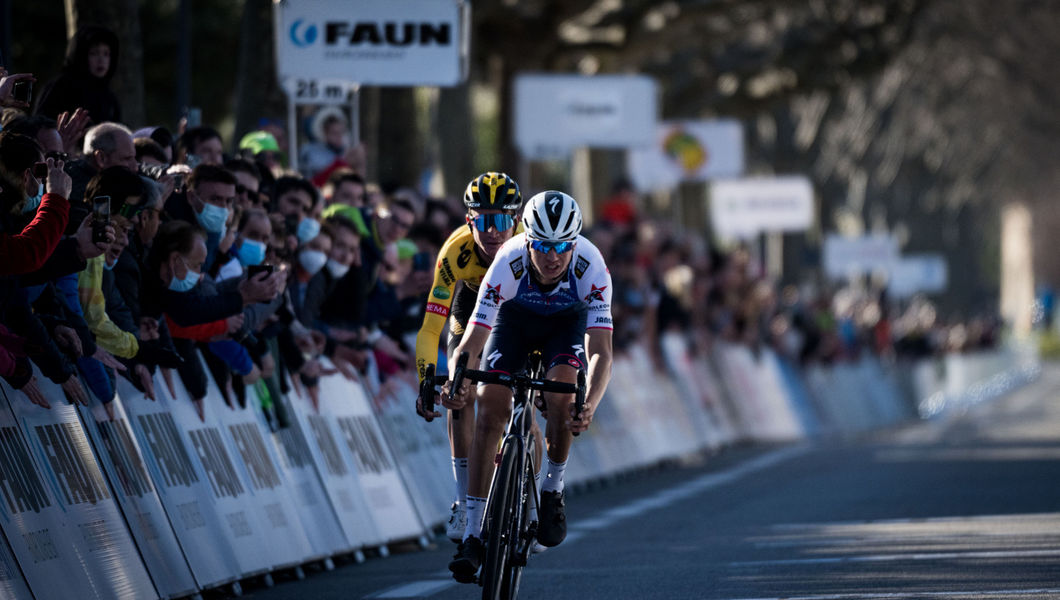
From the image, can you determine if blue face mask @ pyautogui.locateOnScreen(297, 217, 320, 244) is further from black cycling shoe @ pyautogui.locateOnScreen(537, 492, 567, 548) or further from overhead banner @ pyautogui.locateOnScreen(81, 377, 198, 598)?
black cycling shoe @ pyautogui.locateOnScreen(537, 492, 567, 548)

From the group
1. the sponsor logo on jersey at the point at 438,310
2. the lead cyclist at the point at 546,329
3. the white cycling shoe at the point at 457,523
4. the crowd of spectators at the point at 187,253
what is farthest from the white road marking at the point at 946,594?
the crowd of spectators at the point at 187,253

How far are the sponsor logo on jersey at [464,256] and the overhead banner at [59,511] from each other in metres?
2.06

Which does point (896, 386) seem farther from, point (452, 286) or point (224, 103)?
point (452, 286)

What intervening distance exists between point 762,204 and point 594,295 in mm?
33115

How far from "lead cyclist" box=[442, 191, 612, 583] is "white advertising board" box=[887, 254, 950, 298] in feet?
173

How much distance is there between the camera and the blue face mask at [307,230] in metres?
14.1

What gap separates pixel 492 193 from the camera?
10.6 metres

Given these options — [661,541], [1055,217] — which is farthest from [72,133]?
[1055,217]

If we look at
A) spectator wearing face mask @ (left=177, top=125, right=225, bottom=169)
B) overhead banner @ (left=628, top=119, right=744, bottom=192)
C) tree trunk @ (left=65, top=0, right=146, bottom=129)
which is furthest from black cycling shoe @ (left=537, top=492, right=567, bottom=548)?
overhead banner @ (left=628, top=119, right=744, bottom=192)

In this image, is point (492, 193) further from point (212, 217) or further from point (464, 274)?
point (212, 217)

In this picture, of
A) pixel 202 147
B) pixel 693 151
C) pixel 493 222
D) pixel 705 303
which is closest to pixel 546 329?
pixel 493 222

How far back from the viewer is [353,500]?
43.7 feet

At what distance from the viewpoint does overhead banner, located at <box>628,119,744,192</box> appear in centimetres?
3744

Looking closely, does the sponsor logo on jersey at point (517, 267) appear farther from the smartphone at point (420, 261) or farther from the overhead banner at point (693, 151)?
the overhead banner at point (693, 151)
